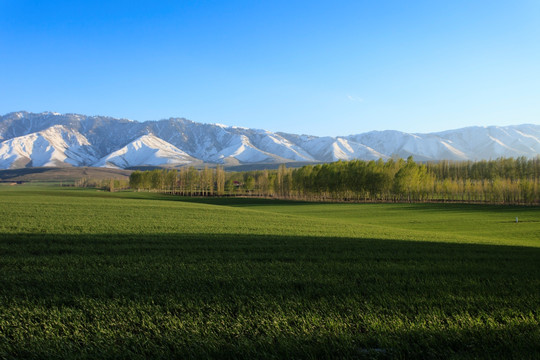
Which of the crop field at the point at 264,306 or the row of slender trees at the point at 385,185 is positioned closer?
the crop field at the point at 264,306

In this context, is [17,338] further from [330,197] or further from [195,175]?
[195,175]

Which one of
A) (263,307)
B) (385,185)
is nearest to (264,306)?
(263,307)

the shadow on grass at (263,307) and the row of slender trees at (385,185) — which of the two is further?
the row of slender trees at (385,185)

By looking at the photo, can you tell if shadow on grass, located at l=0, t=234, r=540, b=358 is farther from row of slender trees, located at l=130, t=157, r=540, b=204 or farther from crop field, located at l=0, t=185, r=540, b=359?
row of slender trees, located at l=130, t=157, r=540, b=204

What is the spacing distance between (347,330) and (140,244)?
12.9 meters

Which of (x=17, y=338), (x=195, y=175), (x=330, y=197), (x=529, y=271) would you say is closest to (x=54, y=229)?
(x=17, y=338)

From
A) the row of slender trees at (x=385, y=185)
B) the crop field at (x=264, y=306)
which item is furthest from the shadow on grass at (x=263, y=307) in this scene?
the row of slender trees at (x=385, y=185)

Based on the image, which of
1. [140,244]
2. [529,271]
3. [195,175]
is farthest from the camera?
[195,175]

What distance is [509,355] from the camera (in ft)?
16.0

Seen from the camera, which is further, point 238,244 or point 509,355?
point 238,244

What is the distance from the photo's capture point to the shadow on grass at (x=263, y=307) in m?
5.23

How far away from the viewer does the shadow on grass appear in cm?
523

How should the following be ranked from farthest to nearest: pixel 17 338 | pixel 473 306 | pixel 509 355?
pixel 473 306 → pixel 17 338 → pixel 509 355

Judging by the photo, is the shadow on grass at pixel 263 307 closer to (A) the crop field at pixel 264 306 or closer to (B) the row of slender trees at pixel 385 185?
(A) the crop field at pixel 264 306
